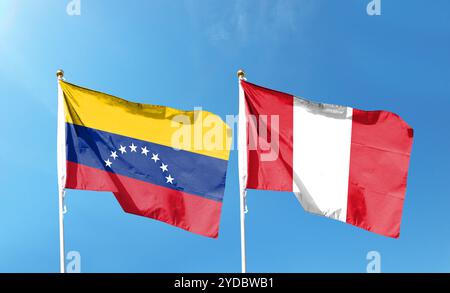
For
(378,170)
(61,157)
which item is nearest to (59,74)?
(61,157)

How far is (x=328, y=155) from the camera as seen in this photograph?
1495 centimetres

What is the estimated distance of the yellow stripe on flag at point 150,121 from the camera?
49.2 feet

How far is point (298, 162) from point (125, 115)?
18.9 ft

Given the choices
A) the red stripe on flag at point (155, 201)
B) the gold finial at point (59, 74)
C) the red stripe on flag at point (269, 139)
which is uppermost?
the gold finial at point (59, 74)

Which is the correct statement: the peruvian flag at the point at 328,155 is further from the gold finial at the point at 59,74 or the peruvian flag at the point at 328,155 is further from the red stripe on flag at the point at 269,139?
the gold finial at the point at 59,74

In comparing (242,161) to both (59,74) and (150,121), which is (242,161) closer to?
(150,121)

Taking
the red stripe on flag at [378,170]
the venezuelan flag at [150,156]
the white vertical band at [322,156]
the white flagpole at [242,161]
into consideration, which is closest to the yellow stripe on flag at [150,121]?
the venezuelan flag at [150,156]

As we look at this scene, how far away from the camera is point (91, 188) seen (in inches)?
566

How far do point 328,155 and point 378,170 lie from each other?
5.23ft

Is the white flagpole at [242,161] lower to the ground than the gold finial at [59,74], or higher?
lower

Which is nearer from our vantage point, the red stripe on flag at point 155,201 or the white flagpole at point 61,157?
the white flagpole at point 61,157

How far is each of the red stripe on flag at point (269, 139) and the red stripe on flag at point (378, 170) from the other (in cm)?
207

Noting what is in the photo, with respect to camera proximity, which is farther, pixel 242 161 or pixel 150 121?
pixel 150 121
